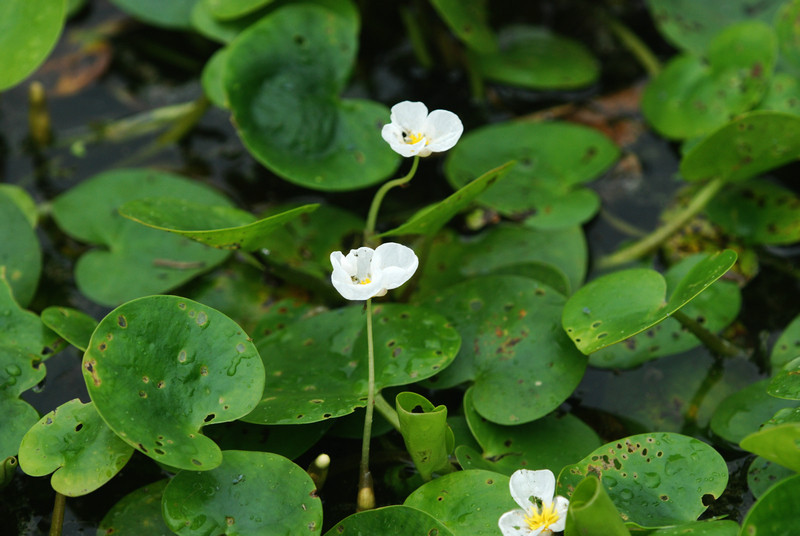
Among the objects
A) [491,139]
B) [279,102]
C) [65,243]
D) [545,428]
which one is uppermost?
[279,102]

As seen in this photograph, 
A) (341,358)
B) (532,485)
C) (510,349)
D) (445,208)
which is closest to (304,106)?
(445,208)

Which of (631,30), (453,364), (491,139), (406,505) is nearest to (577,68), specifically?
(631,30)

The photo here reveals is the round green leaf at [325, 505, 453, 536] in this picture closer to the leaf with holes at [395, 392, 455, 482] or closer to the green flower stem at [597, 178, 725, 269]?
the leaf with holes at [395, 392, 455, 482]

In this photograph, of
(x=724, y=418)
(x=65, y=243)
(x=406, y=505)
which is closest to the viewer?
(x=406, y=505)

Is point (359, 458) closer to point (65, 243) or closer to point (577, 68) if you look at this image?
point (65, 243)

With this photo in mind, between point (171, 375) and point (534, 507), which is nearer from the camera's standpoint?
point (534, 507)

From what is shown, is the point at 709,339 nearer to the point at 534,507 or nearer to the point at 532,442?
the point at 532,442

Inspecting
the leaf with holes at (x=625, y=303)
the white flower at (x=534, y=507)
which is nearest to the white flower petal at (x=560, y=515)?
the white flower at (x=534, y=507)
